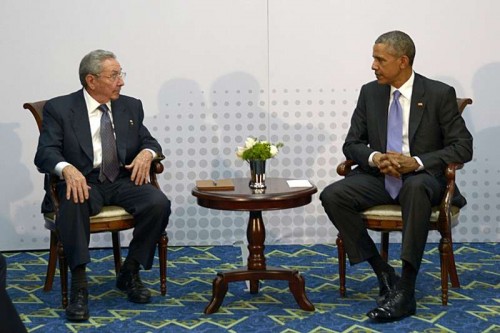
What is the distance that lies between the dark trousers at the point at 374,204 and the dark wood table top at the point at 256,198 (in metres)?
0.18

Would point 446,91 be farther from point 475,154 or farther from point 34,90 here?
point 34,90

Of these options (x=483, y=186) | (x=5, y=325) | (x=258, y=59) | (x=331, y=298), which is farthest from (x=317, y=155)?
(x=5, y=325)

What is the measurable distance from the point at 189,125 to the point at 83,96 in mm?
1261

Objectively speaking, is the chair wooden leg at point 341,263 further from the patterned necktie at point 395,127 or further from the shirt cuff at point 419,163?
the shirt cuff at point 419,163

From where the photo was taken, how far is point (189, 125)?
21.2 ft

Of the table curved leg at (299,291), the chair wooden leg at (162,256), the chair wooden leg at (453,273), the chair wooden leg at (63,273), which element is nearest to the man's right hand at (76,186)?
the chair wooden leg at (63,273)

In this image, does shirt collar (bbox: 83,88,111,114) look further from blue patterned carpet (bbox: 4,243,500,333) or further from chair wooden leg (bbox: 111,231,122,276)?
blue patterned carpet (bbox: 4,243,500,333)

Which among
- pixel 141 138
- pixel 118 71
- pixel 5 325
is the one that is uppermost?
pixel 118 71

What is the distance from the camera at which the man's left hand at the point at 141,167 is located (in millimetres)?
5199

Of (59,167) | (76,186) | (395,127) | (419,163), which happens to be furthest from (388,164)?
(59,167)

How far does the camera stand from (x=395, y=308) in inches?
181

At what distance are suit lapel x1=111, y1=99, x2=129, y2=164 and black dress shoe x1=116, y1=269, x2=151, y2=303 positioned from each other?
66 centimetres

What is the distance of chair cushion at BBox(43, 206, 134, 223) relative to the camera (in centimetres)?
496

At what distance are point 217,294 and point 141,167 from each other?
0.88m
